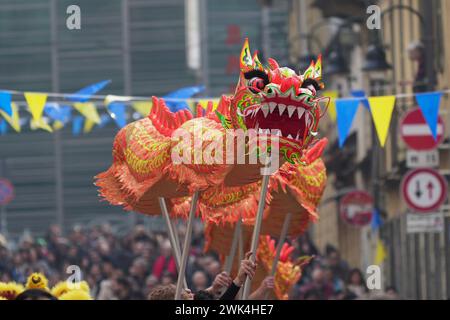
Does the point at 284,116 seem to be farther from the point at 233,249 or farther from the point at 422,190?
the point at 422,190

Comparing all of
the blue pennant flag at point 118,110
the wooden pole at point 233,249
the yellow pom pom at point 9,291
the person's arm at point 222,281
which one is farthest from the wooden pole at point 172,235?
the blue pennant flag at point 118,110

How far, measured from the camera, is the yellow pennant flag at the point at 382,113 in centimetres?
1634

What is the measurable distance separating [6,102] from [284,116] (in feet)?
23.0

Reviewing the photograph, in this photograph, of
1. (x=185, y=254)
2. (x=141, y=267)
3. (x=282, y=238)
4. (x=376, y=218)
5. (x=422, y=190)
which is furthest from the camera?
(x=376, y=218)

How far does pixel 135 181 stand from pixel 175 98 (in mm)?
5408

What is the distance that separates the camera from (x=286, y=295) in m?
14.6

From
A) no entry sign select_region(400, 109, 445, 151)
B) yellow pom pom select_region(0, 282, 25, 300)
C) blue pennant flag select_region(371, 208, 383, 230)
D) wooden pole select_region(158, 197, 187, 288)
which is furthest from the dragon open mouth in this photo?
blue pennant flag select_region(371, 208, 383, 230)

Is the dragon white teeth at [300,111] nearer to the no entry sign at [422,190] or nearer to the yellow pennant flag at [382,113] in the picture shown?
the yellow pennant flag at [382,113]

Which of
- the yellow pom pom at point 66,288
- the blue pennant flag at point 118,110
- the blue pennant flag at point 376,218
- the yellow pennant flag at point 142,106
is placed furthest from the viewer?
the blue pennant flag at point 376,218

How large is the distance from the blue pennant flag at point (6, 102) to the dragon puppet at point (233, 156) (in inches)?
135

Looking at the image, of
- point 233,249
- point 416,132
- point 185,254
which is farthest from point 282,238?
point 416,132

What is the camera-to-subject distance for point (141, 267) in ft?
77.7
